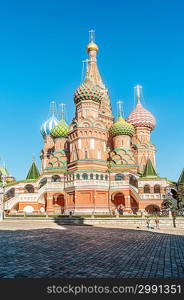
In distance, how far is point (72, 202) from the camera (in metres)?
38.1

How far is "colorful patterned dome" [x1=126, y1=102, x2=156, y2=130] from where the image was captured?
52.9 metres

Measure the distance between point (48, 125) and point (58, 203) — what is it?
891 inches

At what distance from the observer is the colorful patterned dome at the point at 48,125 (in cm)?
5931

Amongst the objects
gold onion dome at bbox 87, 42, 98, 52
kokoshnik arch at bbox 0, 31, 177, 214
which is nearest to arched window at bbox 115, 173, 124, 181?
kokoshnik arch at bbox 0, 31, 177, 214

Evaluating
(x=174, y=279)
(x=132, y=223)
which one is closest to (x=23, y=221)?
(x=132, y=223)

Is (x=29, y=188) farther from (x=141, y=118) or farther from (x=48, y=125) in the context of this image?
(x=141, y=118)

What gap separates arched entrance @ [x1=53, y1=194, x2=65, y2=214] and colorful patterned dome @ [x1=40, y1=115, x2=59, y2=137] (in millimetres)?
20696

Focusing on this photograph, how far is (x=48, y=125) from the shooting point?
196 feet

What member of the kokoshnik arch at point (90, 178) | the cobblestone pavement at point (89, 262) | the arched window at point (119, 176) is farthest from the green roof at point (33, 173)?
the cobblestone pavement at point (89, 262)

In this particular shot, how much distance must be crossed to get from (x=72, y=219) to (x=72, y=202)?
9.28m

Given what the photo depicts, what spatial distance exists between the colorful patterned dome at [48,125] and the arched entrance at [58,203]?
2070 centimetres

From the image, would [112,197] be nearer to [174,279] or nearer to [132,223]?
[132,223]

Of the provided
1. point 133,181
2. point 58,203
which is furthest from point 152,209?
point 58,203

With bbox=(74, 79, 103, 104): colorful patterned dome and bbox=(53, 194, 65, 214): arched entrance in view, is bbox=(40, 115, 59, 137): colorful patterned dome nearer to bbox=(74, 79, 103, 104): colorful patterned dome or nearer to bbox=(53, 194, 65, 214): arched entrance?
bbox=(74, 79, 103, 104): colorful patterned dome
